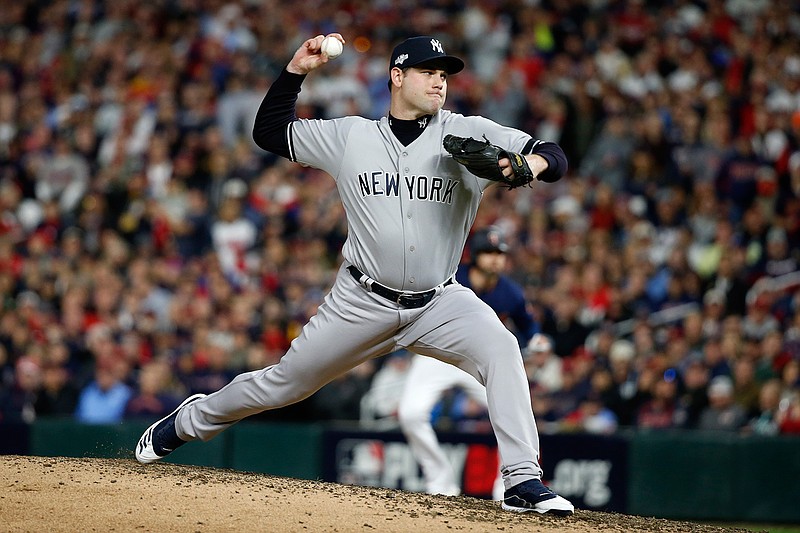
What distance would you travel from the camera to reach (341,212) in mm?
12773

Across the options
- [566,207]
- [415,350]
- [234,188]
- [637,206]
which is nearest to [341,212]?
[234,188]

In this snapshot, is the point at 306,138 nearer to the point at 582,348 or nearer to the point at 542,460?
the point at 542,460

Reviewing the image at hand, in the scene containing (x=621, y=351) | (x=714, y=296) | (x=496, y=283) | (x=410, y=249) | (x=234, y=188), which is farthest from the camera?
(x=234, y=188)

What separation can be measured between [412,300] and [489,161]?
78cm

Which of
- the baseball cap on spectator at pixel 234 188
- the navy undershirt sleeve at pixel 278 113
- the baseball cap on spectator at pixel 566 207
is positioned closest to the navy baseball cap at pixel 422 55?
the navy undershirt sleeve at pixel 278 113

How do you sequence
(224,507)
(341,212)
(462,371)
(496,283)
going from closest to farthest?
(224,507)
(496,283)
(462,371)
(341,212)

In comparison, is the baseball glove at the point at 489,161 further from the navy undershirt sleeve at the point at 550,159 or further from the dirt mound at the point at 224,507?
the dirt mound at the point at 224,507

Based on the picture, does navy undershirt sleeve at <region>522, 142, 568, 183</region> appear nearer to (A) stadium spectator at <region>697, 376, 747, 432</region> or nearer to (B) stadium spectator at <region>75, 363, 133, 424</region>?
(A) stadium spectator at <region>697, 376, 747, 432</region>

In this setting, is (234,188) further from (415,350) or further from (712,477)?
(415,350)

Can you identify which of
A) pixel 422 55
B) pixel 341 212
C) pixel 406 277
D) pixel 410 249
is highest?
pixel 422 55

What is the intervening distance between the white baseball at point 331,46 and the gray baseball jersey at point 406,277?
321mm

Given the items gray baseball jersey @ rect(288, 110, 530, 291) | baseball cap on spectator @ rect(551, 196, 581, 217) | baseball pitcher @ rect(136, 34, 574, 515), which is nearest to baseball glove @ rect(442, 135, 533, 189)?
baseball pitcher @ rect(136, 34, 574, 515)

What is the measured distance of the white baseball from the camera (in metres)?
5.39

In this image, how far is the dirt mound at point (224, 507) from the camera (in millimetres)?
4965
